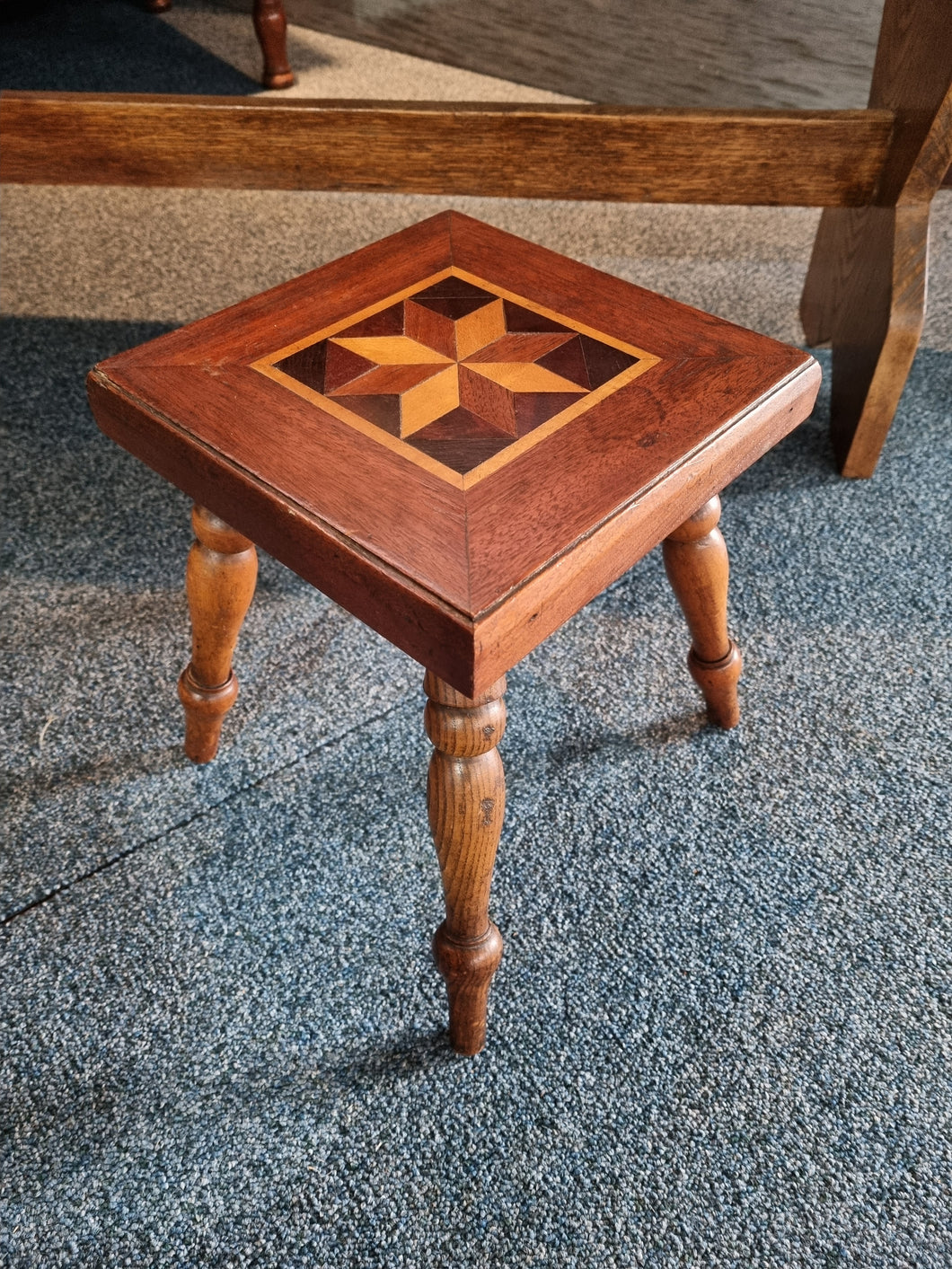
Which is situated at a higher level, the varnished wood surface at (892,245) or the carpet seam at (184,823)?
the varnished wood surface at (892,245)

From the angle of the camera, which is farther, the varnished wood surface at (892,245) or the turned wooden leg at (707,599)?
the varnished wood surface at (892,245)

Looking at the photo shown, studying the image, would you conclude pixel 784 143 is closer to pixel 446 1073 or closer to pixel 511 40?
pixel 446 1073

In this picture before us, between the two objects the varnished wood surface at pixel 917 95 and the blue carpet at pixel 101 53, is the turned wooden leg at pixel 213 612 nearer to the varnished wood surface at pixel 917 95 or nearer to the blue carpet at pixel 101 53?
the varnished wood surface at pixel 917 95

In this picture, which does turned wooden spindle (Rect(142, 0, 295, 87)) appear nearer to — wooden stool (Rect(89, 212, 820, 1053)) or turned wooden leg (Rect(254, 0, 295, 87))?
turned wooden leg (Rect(254, 0, 295, 87))

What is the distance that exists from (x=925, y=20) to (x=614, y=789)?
81 cm

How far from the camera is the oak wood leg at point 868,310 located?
1.07 meters

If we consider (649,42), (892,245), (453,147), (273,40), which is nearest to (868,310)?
(892,245)

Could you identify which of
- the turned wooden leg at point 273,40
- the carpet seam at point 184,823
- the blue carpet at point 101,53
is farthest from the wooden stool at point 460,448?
the blue carpet at point 101,53

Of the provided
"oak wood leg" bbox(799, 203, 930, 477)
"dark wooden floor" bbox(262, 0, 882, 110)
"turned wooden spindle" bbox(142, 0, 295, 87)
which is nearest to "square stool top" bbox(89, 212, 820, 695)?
"oak wood leg" bbox(799, 203, 930, 477)

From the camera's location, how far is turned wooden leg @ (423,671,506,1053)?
1.85 ft

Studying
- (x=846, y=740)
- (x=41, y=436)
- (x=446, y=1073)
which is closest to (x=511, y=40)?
(x=41, y=436)

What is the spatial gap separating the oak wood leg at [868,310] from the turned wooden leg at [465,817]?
732 mm

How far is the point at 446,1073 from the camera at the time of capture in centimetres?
69

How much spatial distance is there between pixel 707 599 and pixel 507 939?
11.5 inches
